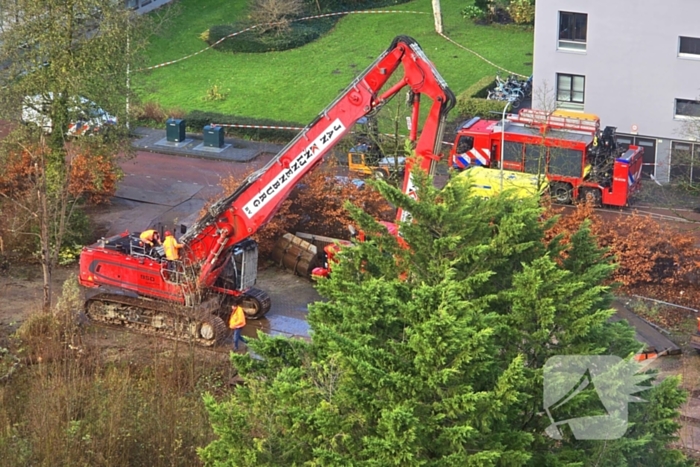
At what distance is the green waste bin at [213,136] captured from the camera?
1563 inches

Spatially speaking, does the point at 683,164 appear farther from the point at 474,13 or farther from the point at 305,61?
the point at 474,13

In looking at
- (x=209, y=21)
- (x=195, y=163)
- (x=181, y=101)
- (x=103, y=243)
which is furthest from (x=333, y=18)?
(x=103, y=243)

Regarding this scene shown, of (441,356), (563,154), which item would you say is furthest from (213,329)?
(563,154)

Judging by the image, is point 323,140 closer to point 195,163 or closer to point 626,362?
point 626,362

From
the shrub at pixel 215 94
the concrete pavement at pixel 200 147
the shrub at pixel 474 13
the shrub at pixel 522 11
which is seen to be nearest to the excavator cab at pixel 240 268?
the concrete pavement at pixel 200 147

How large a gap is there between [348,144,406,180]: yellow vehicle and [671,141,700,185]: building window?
8018mm

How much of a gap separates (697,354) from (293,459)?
1291 centimetres

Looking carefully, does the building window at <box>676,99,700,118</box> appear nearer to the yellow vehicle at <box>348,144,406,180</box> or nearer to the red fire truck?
the red fire truck

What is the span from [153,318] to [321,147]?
211 inches

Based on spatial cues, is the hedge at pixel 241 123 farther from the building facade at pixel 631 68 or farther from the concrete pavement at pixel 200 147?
the building facade at pixel 631 68

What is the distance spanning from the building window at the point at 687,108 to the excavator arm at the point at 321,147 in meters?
15.3

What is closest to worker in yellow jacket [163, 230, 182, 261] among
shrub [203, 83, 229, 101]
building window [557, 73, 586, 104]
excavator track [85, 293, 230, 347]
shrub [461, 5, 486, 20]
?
excavator track [85, 293, 230, 347]

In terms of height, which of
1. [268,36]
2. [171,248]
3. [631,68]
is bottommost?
[171,248]

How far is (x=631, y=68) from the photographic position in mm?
37062
